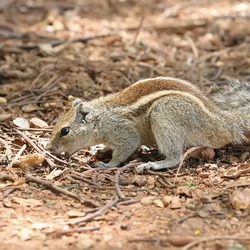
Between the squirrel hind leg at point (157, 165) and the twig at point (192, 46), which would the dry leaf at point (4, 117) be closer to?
the squirrel hind leg at point (157, 165)

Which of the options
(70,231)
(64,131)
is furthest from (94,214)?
(64,131)

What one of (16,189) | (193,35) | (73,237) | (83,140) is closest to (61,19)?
(193,35)

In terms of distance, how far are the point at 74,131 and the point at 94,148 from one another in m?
0.50

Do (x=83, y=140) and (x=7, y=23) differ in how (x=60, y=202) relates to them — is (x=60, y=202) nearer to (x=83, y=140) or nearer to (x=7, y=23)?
(x=83, y=140)

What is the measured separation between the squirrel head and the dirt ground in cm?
12

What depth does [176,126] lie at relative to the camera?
539 centimetres

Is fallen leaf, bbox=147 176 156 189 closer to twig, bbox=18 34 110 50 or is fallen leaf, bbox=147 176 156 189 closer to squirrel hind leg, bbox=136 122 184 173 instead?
squirrel hind leg, bbox=136 122 184 173

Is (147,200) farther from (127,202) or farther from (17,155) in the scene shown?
(17,155)

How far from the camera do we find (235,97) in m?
5.99

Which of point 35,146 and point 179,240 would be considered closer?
point 179,240

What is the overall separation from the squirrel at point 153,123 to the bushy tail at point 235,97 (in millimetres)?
135

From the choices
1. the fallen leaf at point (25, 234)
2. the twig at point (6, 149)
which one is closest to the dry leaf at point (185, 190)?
the fallen leaf at point (25, 234)

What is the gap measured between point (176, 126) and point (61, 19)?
5.64 metres

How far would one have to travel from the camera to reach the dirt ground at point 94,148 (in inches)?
162
